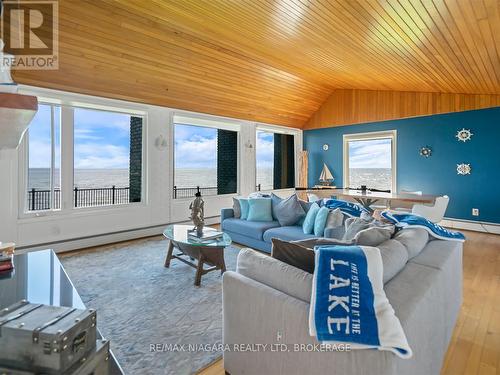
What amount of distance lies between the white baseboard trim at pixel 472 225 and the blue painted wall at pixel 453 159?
8 cm

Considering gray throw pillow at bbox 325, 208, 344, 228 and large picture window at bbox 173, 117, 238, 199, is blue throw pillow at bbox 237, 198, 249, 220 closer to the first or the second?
gray throw pillow at bbox 325, 208, 344, 228

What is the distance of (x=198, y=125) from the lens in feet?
20.3

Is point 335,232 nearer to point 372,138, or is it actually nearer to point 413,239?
point 413,239

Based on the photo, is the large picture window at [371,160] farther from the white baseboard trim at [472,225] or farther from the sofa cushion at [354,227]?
the sofa cushion at [354,227]

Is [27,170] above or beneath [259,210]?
above

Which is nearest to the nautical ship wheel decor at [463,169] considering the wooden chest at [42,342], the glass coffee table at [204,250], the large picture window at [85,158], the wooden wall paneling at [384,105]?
the wooden wall paneling at [384,105]

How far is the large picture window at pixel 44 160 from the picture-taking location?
404 centimetres

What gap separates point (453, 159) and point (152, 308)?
6113 mm

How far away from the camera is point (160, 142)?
5320 millimetres

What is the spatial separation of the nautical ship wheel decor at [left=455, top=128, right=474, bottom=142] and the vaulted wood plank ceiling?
0.74 meters

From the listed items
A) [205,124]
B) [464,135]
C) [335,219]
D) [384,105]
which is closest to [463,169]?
[464,135]

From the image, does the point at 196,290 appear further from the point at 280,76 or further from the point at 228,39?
the point at 280,76

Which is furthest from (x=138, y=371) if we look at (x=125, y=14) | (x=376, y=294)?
(x=125, y=14)

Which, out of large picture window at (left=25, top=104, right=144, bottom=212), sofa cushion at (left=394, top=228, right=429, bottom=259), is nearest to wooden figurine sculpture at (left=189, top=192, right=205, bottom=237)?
sofa cushion at (left=394, top=228, right=429, bottom=259)
